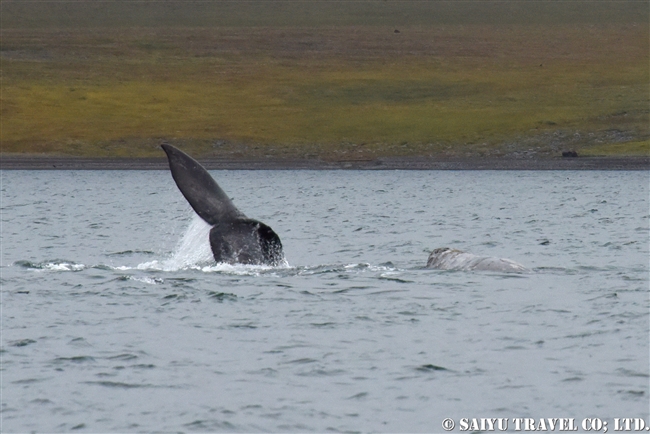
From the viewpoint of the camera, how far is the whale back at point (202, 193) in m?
19.5

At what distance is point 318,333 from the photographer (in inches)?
698

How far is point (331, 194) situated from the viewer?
61219mm

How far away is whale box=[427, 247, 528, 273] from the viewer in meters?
23.3
